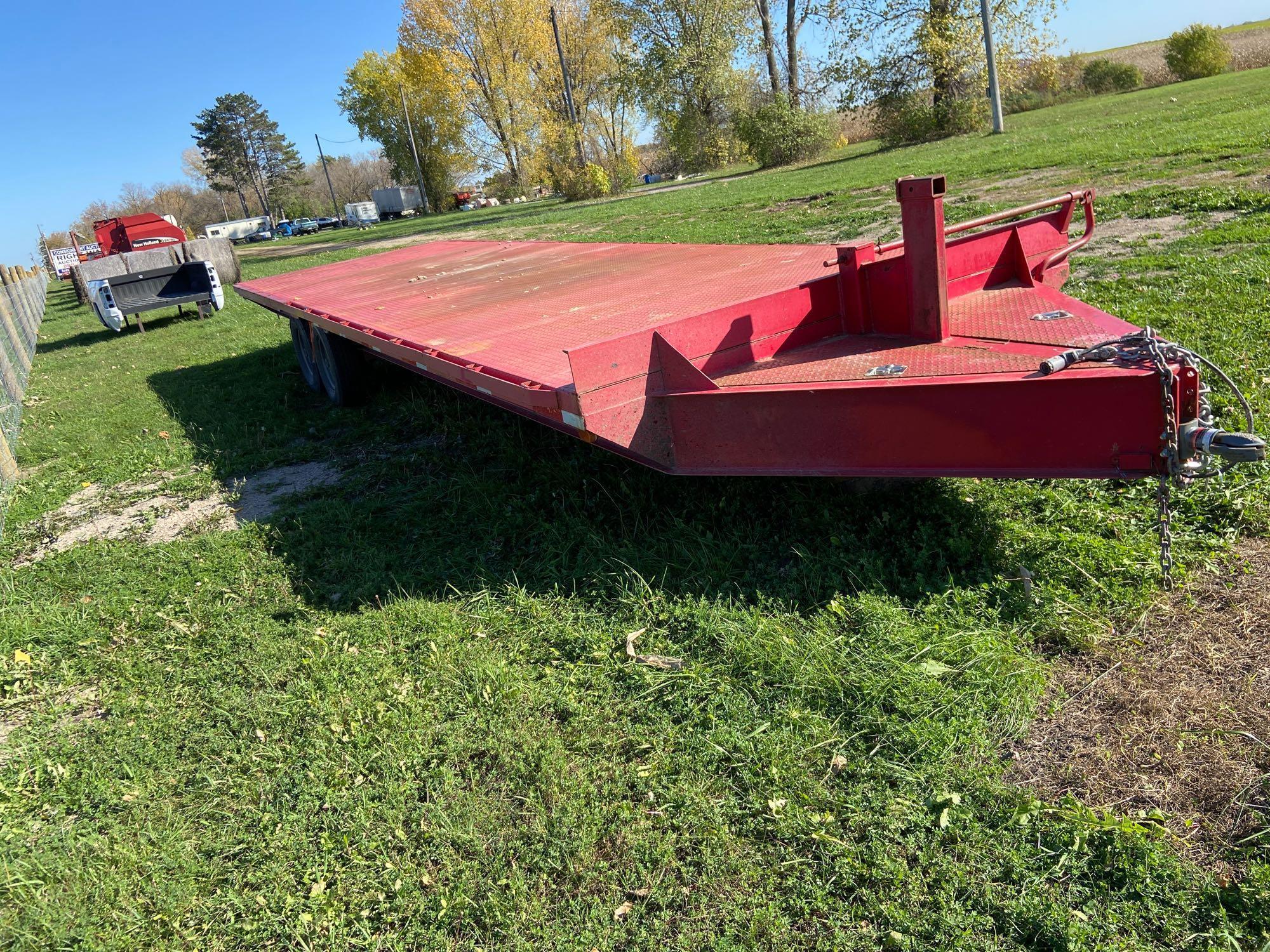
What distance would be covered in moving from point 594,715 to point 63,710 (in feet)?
7.19

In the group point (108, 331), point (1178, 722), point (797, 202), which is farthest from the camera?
point (108, 331)

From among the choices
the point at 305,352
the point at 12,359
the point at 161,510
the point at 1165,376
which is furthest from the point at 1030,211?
the point at 12,359

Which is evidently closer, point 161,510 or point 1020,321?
point 1020,321

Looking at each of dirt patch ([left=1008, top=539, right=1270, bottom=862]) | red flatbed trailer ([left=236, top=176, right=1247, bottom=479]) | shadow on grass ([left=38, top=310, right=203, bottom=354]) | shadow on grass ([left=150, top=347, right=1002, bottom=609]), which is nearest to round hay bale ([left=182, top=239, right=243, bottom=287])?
shadow on grass ([left=38, top=310, right=203, bottom=354])

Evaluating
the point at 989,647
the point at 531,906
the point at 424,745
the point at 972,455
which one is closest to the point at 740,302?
the point at 972,455

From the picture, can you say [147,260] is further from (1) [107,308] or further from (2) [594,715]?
(2) [594,715]

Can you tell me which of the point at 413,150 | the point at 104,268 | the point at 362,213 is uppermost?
the point at 413,150

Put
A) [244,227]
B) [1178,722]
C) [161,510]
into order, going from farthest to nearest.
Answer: [244,227] → [161,510] → [1178,722]

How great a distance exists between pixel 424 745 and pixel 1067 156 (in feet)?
41.4

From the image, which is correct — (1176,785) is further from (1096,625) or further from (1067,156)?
(1067,156)

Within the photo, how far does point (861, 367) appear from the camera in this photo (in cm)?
316

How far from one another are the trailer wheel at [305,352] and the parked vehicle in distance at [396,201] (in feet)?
190

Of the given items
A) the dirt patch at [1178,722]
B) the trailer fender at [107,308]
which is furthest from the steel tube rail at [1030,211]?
the trailer fender at [107,308]

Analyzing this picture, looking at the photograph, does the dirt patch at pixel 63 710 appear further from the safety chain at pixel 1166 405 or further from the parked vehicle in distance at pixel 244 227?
the parked vehicle in distance at pixel 244 227
